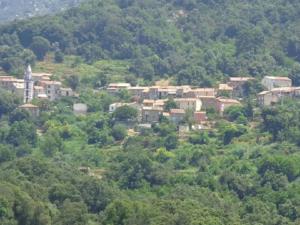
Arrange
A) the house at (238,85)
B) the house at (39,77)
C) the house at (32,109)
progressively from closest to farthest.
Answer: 1. the house at (32,109)
2. the house at (238,85)
3. the house at (39,77)

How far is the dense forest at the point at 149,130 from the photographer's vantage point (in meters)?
62.4

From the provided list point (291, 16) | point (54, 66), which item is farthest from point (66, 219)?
point (291, 16)

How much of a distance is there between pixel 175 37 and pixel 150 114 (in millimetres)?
19953

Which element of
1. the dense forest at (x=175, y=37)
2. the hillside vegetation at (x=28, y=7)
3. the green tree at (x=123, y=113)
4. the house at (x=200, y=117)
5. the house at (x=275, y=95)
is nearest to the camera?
the green tree at (x=123, y=113)

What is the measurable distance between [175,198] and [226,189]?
565 cm

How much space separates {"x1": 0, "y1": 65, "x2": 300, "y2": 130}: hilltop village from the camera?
3282 inches

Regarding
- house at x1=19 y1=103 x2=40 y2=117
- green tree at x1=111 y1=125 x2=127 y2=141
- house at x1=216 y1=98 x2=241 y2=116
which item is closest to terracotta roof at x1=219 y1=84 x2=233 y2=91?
house at x1=216 y1=98 x2=241 y2=116

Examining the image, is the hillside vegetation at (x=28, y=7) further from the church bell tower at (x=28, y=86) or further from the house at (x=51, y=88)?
the church bell tower at (x=28, y=86)

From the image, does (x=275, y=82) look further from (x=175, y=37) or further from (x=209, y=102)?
(x=175, y=37)

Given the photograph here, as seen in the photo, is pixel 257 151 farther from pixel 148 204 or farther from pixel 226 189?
pixel 148 204

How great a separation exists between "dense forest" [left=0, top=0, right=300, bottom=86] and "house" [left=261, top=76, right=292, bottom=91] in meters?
1.98

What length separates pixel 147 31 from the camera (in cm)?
10175

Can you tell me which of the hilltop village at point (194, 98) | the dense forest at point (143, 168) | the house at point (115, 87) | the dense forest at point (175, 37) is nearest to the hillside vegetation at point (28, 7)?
the dense forest at point (175, 37)

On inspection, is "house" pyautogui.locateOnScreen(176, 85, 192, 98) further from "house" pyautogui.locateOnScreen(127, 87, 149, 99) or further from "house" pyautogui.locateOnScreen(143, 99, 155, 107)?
"house" pyautogui.locateOnScreen(143, 99, 155, 107)
